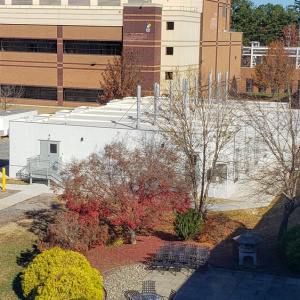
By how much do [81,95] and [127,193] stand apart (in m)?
43.3

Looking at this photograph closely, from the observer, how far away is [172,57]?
57.9 meters

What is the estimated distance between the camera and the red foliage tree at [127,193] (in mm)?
18469

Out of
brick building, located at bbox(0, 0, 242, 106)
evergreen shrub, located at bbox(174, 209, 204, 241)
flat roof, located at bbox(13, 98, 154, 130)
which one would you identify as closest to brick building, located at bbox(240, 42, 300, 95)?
brick building, located at bbox(0, 0, 242, 106)

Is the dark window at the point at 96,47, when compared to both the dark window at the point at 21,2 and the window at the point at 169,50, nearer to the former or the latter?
the window at the point at 169,50

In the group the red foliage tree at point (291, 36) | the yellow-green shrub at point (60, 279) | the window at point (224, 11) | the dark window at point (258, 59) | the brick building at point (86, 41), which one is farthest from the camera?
the red foliage tree at point (291, 36)

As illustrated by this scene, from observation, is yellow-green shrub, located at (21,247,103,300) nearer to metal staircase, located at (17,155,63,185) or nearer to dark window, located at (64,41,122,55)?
metal staircase, located at (17,155,63,185)

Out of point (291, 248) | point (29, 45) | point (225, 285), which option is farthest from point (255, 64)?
point (225, 285)

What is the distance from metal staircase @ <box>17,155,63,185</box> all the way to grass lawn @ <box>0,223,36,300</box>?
611cm

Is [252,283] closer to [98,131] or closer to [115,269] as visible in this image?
[115,269]

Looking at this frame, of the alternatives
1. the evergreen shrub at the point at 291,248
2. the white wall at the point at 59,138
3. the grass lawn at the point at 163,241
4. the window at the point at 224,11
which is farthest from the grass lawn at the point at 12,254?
the window at the point at 224,11

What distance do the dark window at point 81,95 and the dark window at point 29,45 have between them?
15.4ft

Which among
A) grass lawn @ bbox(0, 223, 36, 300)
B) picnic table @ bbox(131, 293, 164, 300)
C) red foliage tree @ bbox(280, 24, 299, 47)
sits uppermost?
red foliage tree @ bbox(280, 24, 299, 47)

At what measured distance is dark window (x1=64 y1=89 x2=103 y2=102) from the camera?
60.0m

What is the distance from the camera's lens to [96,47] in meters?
59.0
